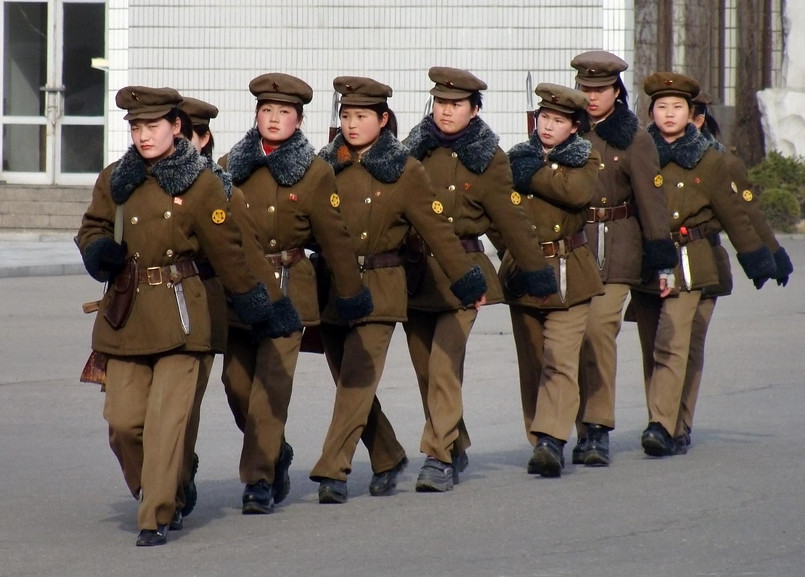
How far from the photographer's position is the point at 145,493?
252 inches

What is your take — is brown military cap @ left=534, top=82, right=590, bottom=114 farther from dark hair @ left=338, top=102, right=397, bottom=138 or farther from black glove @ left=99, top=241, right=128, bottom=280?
black glove @ left=99, top=241, right=128, bottom=280

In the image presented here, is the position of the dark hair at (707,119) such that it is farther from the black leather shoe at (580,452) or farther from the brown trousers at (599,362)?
the black leather shoe at (580,452)

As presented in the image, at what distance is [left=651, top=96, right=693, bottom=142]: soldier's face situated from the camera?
9.02 meters

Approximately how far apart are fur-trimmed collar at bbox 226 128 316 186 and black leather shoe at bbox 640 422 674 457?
2.49 meters

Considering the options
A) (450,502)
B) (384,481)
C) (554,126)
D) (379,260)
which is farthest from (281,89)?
(450,502)

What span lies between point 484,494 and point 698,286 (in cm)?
206

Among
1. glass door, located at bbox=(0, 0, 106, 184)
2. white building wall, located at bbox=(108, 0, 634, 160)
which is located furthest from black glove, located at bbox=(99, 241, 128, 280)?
glass door, located at bbox=(0, 0, 106, 184)

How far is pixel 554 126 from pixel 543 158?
0.17 meters

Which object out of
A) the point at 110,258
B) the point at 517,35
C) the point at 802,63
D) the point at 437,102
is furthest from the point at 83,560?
the point at 802,63

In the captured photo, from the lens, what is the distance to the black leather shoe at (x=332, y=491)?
7297 millimetres

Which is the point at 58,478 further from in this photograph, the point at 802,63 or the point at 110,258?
the point at 802,63

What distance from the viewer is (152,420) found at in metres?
6.47

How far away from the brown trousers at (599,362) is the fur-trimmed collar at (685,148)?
31.8 inches

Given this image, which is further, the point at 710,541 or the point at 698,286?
the point at 698,286
